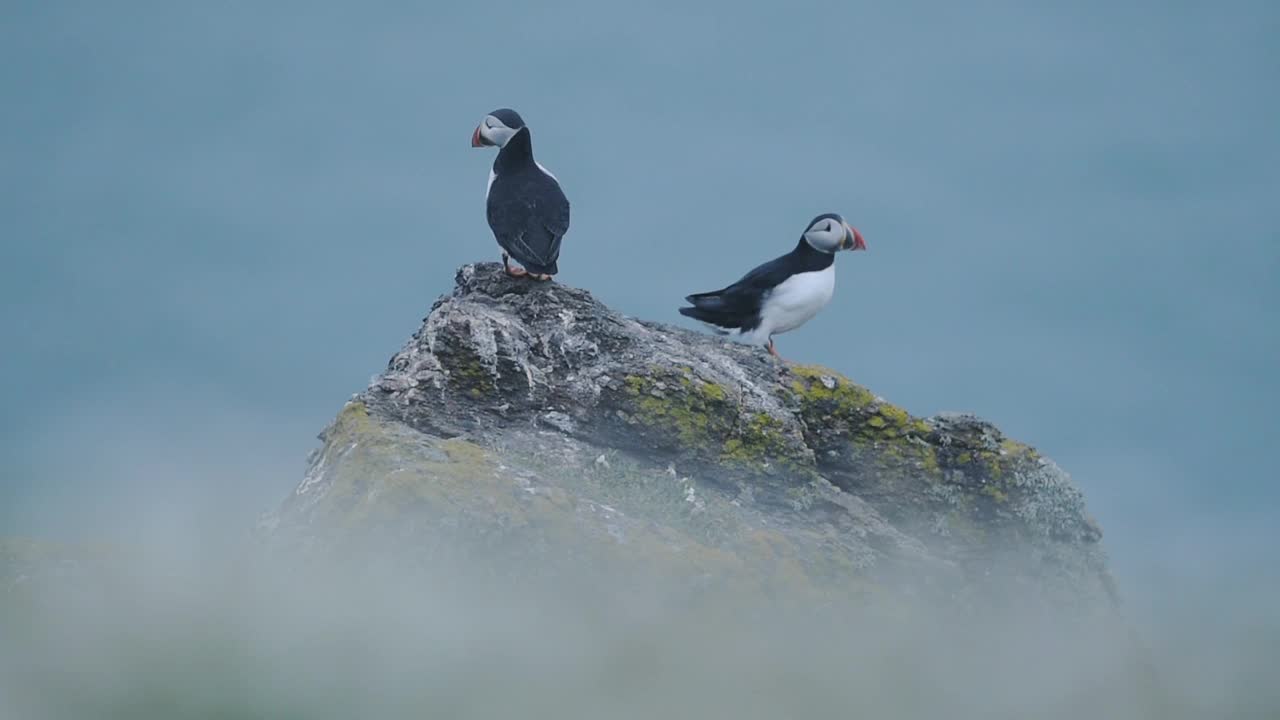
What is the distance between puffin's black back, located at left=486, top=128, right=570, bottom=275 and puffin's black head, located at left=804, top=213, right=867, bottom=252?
9.88 feet

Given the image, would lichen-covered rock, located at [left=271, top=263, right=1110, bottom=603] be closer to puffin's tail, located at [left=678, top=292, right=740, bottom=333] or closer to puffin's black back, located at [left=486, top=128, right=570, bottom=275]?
puffin's black back, located at [left=486, top=128, right=570, bottom=275]

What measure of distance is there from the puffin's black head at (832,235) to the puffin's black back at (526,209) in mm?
3013

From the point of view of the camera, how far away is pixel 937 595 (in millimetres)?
11422

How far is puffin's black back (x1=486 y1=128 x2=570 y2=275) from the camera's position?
12867mm

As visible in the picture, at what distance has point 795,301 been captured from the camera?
591 inches

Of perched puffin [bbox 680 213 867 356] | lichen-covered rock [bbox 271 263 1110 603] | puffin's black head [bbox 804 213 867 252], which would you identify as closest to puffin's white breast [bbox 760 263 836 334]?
perched puffin [bbox 680 213 867 356]

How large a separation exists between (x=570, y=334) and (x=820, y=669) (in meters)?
3.69

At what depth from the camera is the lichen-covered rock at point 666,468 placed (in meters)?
10.3

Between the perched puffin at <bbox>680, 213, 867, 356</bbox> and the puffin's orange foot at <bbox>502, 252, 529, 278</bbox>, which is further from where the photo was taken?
the perched puffin at <bbox>680, 213, 867, 356</bbox>

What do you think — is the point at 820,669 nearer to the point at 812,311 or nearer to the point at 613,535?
the point at 613,535

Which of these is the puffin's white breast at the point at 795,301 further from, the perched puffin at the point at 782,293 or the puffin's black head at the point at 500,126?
the puffin's black head at the point at 500,126

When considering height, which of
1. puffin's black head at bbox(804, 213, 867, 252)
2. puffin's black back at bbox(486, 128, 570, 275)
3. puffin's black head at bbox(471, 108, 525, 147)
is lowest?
puffin's black back at bbox(486, 128, 570, 275)

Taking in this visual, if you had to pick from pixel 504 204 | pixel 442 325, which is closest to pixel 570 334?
pixel 442 325

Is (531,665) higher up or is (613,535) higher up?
(613,535)
